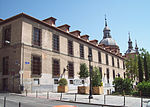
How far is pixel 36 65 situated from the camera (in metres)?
26.0

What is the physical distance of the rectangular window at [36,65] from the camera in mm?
25375

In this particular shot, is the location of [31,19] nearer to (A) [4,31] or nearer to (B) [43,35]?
(B) [43,35]

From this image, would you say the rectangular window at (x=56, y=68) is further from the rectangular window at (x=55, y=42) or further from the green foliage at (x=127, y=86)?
the green foliage at (x=127, y=86)

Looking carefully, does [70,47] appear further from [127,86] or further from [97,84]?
[127,86]

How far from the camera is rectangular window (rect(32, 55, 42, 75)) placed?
2538 centimetres

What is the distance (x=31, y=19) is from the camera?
26125 mm

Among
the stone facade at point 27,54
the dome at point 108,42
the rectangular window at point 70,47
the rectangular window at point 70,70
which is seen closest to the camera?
the stone facade at point 27,54

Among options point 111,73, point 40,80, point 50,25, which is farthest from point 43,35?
point 111,73

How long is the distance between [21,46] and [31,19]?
5.33 metres

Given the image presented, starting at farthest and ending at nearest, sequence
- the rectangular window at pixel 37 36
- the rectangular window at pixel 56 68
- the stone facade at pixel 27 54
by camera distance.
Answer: the rectangular window at pixel 56 68
the rectangular window at pixel 37 36
the stone facade at pixel 27 54

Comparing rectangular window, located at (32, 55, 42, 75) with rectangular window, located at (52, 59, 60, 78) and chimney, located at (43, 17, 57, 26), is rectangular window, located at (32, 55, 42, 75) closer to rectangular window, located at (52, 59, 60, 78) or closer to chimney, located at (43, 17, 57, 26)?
rectangular window, located at (52, 59, 60, 78)

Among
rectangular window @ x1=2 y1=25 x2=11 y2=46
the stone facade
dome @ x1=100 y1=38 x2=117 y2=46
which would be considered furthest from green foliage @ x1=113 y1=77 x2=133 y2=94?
dome @ x1=100 y1=38 x2=117 y2=46

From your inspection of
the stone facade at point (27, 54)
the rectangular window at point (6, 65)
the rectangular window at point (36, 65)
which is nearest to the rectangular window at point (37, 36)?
the stone facade at point (27, 54)

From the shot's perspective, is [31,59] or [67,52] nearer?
[31,59]
